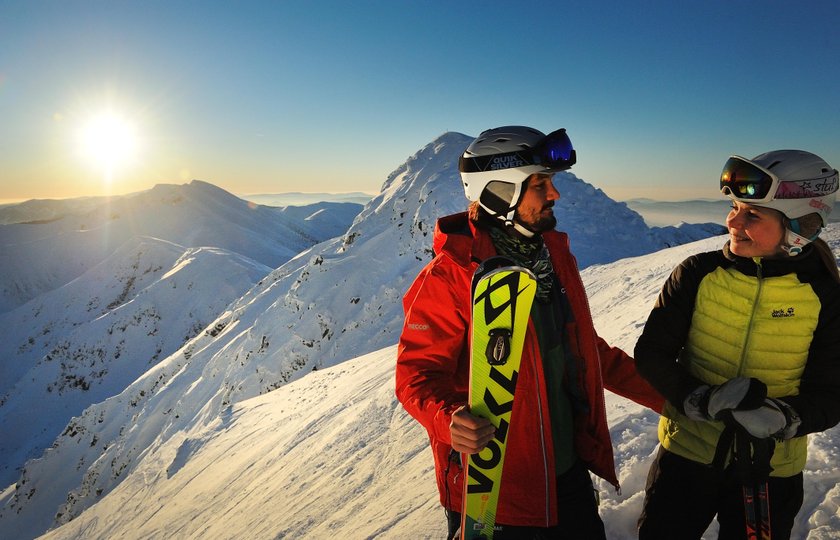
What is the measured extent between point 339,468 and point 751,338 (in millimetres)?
7900

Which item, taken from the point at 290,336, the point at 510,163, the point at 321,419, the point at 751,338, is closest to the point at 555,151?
the point at 510,163

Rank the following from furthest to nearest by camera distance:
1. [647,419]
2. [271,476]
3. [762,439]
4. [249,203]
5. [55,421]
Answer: [249,203] → [55,421] → [271,476] → [647,419] → [762,439]

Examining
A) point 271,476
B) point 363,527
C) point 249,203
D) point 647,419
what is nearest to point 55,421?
point 271,476

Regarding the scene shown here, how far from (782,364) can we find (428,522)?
395cm

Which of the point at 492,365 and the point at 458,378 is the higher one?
the point at 492,365

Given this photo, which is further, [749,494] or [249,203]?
[249,203]

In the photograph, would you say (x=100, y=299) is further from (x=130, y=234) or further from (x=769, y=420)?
(x=769, y=420)

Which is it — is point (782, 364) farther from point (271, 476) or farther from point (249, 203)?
point (249, 203)

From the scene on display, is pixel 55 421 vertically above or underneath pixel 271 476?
underneath

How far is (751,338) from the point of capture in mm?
2547

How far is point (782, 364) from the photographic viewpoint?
8.23 ft

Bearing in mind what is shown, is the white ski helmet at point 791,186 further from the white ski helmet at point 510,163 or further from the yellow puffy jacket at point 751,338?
the white ski helmet at point 510,163

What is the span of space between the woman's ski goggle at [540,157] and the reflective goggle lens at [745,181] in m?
0.94

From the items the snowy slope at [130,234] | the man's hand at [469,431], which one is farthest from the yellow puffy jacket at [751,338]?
the snowy slope at [130,234]
